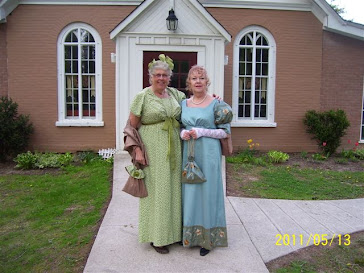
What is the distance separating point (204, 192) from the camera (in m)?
3.33

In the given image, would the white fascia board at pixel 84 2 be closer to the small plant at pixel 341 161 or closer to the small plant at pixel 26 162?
the small plant at pixel 26 162

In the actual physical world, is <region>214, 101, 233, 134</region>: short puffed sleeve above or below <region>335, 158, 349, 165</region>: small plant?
above

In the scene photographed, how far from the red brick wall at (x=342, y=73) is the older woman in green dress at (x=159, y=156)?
7.75 metres

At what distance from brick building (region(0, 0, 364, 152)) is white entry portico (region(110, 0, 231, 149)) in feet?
0.08

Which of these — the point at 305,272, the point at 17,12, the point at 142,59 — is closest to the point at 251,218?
the point at 305,272

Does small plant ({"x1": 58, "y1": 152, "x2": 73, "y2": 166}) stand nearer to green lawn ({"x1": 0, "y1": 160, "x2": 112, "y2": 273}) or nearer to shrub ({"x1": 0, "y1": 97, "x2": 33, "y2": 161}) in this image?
green lawn ({"x1": 0, "y1": 160, "x2": 112, "y2": 273})

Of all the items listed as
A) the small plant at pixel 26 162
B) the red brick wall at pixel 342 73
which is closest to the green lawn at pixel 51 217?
the small plant at pixel 26 162

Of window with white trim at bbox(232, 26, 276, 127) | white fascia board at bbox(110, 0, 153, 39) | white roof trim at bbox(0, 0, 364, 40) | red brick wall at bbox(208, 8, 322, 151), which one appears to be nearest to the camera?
white fascia board at bbox(110, 0, 153, 39)

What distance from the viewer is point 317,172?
7570 mm

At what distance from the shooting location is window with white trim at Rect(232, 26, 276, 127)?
955 cm

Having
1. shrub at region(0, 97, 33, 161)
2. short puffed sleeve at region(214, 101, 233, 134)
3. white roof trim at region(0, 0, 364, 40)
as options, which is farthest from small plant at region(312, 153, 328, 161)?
shrub at region(0, 97, 33, 161)

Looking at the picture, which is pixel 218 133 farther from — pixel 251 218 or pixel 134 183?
pixel 251 218

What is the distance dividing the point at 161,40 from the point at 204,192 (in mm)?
5369

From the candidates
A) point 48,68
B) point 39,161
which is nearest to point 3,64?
point 48,68
